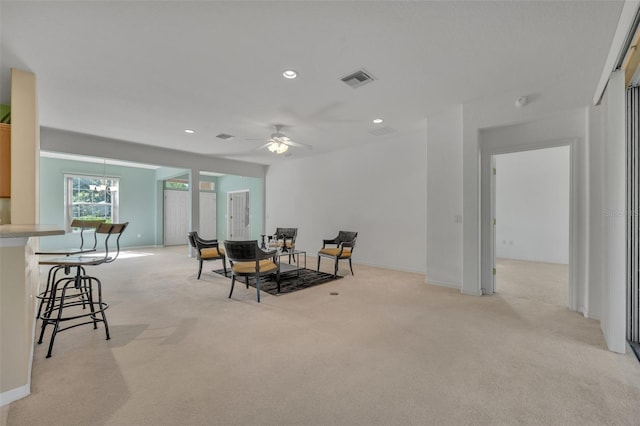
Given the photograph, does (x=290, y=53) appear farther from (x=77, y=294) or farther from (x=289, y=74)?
(x=77, y=294)

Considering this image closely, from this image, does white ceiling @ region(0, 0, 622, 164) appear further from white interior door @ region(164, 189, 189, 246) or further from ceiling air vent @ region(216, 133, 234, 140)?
white interior door @ region(164, 189, 189, 246)

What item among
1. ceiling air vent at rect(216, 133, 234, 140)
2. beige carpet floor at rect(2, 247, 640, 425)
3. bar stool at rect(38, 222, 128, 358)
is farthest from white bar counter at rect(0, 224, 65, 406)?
ceiling air vent at rect(216, 133, 234, 140)

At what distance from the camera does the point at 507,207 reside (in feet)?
22.8

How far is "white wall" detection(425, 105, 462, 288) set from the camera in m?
4.29

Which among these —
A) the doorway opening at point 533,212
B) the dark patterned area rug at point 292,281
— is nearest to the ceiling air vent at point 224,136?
the dark patterned area rug at point 292,281

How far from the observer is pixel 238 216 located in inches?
406

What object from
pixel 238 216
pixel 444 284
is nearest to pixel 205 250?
pixel 444 284

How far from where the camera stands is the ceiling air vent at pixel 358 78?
10.1 feet

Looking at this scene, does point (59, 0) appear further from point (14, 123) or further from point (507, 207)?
point (507, 207)

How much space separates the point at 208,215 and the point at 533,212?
10.5 meters

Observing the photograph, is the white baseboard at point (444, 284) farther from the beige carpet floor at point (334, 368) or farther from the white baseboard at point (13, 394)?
the white baseboard at point (13, 394)

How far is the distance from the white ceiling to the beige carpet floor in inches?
110

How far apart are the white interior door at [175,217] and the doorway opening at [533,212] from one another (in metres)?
9.83

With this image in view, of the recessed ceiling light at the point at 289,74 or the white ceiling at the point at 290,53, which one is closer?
the white ceiling at the point at 290,53
